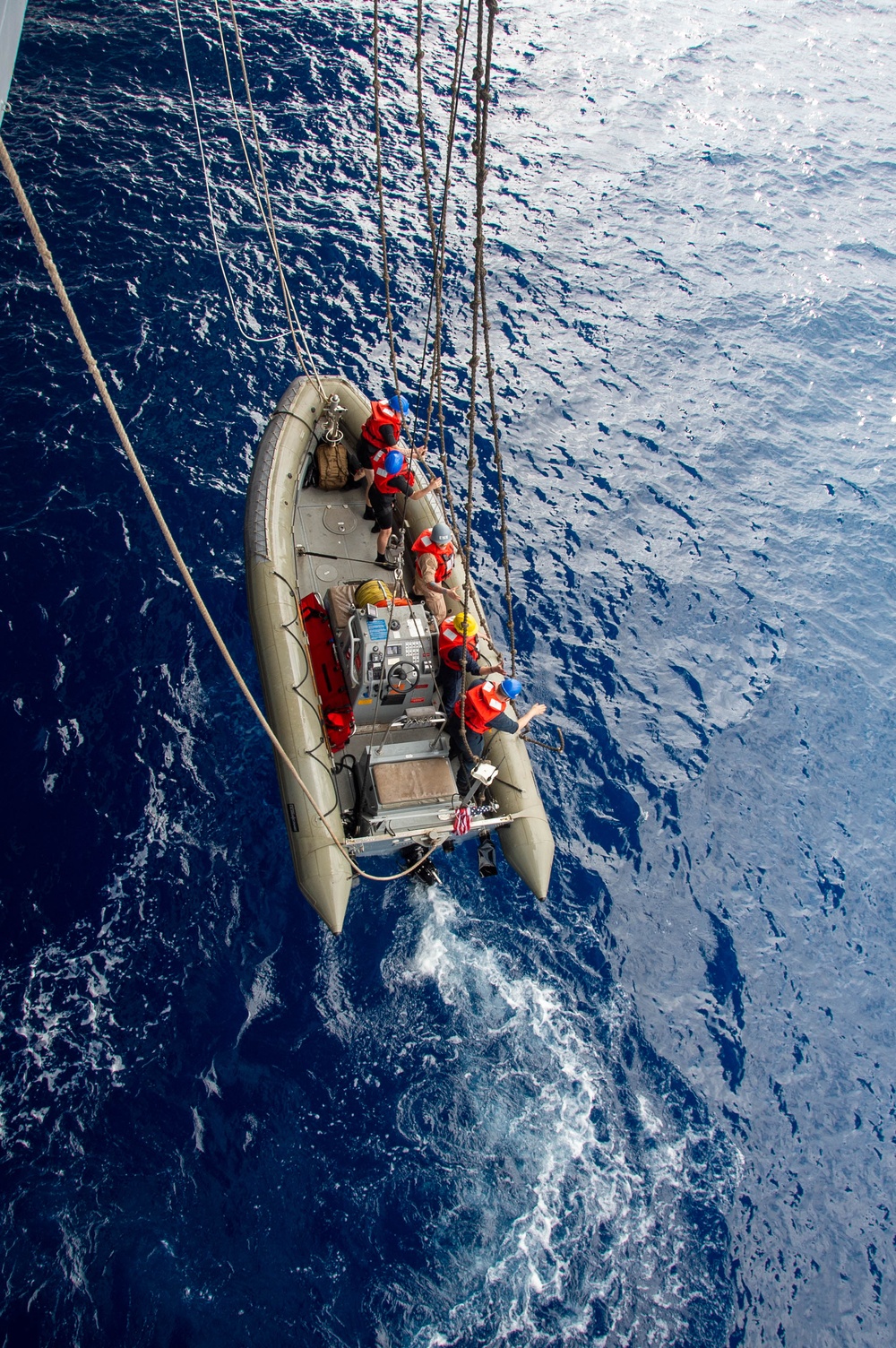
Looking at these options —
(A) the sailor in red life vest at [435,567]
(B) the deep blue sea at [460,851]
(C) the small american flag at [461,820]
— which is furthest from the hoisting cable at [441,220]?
(C) the small american flag at [461,820]

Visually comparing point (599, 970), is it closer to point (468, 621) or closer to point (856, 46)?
point (468, 621)

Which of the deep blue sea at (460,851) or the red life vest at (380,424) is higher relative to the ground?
the red life vest at (380,424)

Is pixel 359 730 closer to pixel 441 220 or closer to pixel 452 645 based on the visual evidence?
pixel 452 645

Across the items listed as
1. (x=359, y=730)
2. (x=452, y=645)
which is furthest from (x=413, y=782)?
(x=452, y=645)

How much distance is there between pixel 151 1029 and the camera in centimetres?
898

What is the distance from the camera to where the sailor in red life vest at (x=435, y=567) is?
1120 cm

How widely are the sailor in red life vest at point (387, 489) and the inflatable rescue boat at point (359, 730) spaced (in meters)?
0.33

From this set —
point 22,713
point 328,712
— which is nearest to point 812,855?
point 328,712

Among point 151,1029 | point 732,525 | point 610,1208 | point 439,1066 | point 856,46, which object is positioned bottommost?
point 610,1208

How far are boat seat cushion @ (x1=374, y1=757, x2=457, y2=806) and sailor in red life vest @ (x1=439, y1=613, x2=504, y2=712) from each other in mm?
752

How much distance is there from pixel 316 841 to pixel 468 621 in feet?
9.95

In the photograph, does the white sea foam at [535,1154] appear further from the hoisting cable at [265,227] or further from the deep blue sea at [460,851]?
the hoisting cable at [265,227]

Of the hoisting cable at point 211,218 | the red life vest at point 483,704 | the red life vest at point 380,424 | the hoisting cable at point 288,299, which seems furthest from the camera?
the hoisting cable at point 211,218

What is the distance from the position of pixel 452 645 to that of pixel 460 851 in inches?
106
